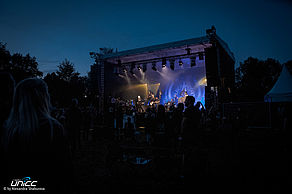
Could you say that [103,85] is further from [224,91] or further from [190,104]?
[190,104]

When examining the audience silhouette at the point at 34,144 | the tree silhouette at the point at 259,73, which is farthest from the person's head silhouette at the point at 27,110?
the tree silhouette at the point at 259,73

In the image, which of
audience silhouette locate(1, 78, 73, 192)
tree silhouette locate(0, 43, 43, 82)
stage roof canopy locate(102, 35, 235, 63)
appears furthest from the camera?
tree silhouette locate(0, 43, 43, 82)

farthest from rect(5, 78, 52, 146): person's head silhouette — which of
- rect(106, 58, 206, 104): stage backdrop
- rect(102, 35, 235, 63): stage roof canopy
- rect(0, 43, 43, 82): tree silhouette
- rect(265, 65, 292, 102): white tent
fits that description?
rect(0, 43, 43, 82): tree silhouette

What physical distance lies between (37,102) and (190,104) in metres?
3.04

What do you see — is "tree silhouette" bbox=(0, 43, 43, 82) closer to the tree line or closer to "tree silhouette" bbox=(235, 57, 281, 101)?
the tree line

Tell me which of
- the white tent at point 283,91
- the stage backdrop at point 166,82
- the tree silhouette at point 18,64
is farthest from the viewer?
the tree silhouette at point 18,64

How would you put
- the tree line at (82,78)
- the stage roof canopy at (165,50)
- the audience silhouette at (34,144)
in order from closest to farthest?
1. the audience silhouette at (34,144)
2. the stage roof canopy at (165,50)
3. the tree line at (82,78)

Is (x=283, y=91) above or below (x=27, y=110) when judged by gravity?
above

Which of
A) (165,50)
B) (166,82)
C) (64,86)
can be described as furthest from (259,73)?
(64,86)

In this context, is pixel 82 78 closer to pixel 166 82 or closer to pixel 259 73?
pixel 166 82

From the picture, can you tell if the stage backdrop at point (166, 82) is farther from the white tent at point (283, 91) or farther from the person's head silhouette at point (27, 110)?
the person's head silhouette at point (27, 110)

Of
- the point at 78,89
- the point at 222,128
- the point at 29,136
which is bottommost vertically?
the point at 222,128

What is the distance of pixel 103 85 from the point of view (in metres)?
15.7

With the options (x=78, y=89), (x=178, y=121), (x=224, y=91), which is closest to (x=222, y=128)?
(x=178, y=121)
